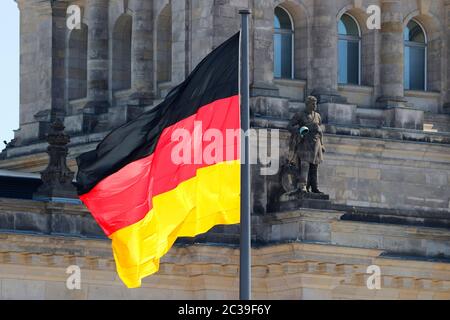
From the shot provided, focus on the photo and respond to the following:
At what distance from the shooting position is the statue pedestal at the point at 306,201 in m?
68.4

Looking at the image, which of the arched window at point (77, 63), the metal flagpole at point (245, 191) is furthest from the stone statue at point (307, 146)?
the metal flagpole at point (245, 191)

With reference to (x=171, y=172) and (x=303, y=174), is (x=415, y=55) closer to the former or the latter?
(x=303, y=174)

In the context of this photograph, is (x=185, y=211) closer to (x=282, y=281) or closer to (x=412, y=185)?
(x=282, y=281)

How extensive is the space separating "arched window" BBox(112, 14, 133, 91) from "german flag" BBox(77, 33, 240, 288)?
28.9 m

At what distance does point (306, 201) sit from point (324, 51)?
6.94 metres

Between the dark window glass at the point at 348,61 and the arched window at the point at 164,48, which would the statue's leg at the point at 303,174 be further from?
the arched window at the point at 164,48

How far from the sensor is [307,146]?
226ft

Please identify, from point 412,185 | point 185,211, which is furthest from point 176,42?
point 185,211

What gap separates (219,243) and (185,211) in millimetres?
22381

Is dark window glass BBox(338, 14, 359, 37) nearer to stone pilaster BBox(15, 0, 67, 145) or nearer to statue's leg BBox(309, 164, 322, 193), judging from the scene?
statue's leg BBox(309, 164, 322, 193)

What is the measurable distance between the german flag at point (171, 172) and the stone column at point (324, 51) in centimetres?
2558

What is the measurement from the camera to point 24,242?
65.9 metres

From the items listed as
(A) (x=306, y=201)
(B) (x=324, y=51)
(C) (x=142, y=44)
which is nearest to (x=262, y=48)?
(B) (x=324, y=51)

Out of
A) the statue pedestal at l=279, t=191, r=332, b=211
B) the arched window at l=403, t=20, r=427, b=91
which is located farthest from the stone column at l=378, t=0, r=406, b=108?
the statue pedestal at l=279, t=191, r=332, b=211
